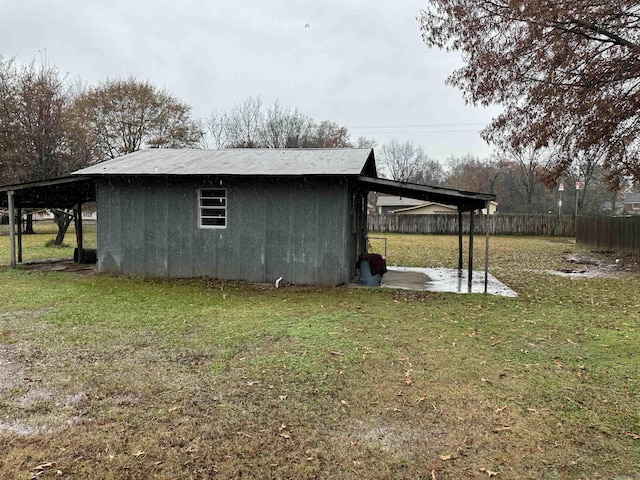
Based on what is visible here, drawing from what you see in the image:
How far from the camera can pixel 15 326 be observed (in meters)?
5.62

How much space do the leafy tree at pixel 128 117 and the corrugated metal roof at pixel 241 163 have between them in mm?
17671

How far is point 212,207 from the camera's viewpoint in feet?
31.7

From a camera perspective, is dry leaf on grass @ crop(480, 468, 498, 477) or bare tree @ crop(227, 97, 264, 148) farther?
bare tree @ crop(227, 97, 264, 148)

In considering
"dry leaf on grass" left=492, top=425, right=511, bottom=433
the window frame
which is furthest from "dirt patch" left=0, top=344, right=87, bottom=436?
the window frame

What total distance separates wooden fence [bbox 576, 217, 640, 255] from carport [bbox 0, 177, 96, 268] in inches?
728

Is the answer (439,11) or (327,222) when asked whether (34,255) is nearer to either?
(327,222)

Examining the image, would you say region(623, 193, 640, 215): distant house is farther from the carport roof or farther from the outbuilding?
the outbuilding

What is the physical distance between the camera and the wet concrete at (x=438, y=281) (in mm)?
8984

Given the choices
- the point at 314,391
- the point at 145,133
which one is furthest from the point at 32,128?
the point at 314,391

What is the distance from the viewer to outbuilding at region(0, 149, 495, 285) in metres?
9.10

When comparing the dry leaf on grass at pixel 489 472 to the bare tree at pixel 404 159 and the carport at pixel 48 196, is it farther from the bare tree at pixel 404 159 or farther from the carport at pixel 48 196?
the bare tree at pixel 404 159

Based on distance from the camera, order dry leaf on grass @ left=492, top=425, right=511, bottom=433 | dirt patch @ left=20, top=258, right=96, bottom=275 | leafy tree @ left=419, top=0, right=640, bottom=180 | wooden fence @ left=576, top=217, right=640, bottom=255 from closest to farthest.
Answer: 1. dry leaf on grass @ left=492, top=425, right=511, bottom=433
2. dirt patch @ left=20, top=258, right=96, bottom=275
3. leafy tree @ left=419, top=0, right=640, bottom=180
4. wooden fence @ left=576, top=217, right=640, bottom=255

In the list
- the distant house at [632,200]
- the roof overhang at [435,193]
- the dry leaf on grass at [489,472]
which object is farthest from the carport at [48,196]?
the distant house at [632,200]

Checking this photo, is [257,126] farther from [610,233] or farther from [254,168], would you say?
[254,168]
